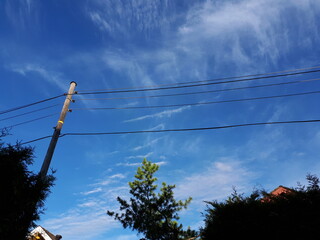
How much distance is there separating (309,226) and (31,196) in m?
8.04

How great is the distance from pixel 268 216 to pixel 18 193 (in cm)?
776

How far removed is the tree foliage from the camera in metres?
6.40

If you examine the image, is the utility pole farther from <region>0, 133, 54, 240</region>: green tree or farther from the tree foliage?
the tree foliage

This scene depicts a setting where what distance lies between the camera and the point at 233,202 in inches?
341

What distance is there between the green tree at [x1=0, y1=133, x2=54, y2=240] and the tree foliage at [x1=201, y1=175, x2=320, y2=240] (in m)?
6.52

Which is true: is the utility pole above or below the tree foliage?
→ above

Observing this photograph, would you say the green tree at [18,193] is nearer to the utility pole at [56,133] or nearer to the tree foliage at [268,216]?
the utility pole at [56,133]

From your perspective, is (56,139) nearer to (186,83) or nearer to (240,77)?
(186,83)

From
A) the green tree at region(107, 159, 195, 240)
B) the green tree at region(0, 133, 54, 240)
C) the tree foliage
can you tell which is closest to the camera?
the green tree at region(0, 133, 54, 240)

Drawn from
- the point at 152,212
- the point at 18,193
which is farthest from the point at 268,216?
the point at 152,212

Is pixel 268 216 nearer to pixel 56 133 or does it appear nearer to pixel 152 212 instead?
pixel 56 133

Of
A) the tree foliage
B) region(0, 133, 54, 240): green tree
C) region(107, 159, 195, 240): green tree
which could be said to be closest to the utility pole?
region(0, 133, 54, 240): green tree

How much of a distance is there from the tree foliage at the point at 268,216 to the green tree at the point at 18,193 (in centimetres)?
652

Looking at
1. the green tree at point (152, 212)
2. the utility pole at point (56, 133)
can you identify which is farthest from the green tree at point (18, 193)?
the green tree at point (152, 212)
